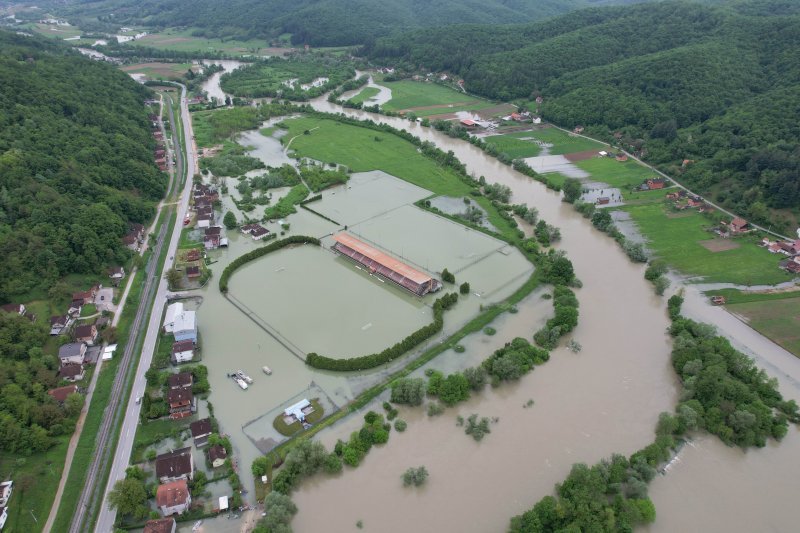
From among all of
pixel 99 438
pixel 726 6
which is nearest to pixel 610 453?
pixel 99 438

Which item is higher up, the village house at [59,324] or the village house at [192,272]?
the village house at [59,324]

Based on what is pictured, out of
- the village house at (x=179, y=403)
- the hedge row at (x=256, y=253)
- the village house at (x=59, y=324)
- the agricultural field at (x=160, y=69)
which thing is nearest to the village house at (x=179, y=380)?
the village house at (x=179, y=403)

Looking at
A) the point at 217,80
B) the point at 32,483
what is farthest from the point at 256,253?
the point at 217,80

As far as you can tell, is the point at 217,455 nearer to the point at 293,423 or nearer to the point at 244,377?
the point at 293,423

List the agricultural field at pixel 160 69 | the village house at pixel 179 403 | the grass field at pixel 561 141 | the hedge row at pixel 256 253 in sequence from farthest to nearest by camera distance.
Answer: the agricultural field at pixel 160 69, the grass field at pixel 561 141, the hedge row at pixel 256 253, the village house at pixel 179 403

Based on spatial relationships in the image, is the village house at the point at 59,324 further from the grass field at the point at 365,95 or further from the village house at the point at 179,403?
the grass field at the point at 365,95

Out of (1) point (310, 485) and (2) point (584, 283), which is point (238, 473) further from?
(2) point (584, 283)

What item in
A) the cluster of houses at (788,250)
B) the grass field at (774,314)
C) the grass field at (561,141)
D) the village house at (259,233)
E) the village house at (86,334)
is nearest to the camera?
the village house at (86,334)

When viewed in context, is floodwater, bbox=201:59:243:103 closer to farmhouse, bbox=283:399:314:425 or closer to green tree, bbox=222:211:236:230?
green tree, bbox=222:211:236:230
